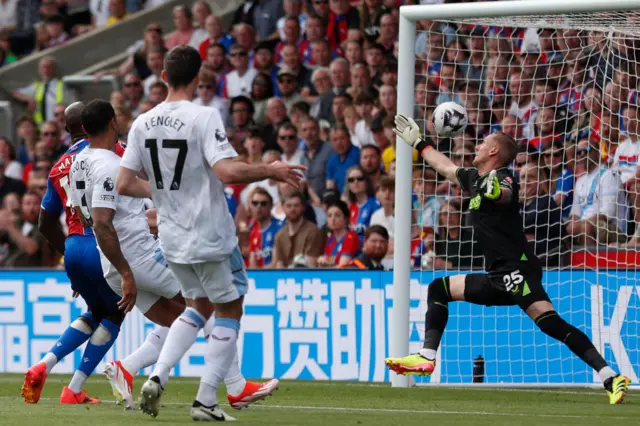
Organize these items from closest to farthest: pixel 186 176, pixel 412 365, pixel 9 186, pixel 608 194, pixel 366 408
Result: pixel 186 176 → pixel 366 408 → pixel 412 365 → pixel 608 194 → pixel 9 186

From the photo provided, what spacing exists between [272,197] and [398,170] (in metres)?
4.27

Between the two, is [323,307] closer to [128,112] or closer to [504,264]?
[504,264]

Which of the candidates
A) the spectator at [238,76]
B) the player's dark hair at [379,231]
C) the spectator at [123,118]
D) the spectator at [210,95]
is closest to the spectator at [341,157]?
the player's dark hair at [379,231]

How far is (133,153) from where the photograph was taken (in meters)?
7.46

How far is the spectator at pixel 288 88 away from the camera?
54.4 ft

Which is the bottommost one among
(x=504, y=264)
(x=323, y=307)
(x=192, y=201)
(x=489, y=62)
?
(x=323, y=307)

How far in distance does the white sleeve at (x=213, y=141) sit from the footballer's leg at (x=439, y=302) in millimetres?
2567

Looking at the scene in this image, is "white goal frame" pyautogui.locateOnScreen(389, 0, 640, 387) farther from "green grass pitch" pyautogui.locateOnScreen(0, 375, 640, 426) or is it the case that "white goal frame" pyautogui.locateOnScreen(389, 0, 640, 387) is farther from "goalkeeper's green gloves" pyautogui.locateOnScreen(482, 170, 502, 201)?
"goalkeeper's green gloves" pyautogui.locateOnScreen(482, 170, 502, 201)

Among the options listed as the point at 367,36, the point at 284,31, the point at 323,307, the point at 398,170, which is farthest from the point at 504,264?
the point at 284,31

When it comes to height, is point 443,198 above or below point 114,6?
below

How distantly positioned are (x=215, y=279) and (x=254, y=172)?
694 mm

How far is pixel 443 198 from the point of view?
41.7 ft

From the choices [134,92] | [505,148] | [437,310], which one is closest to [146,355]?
[437,310]

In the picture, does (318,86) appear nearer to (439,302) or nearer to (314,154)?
(314,154)
